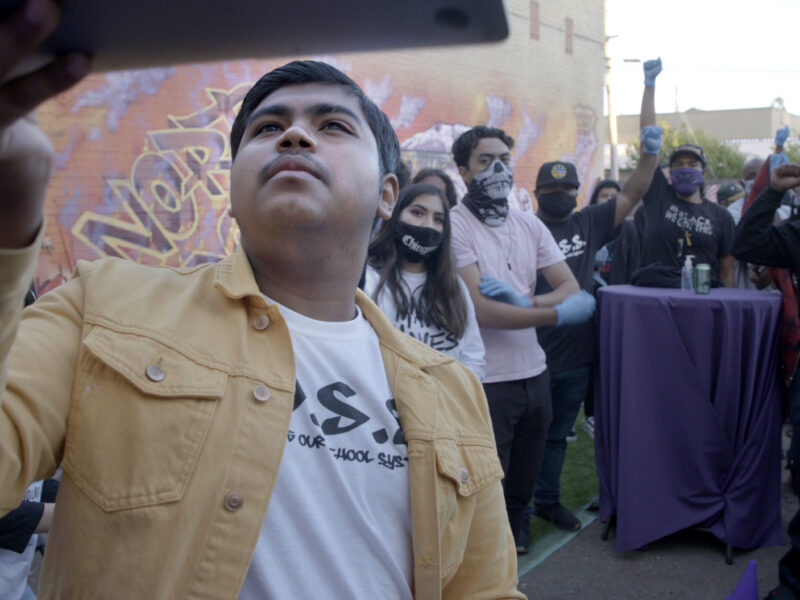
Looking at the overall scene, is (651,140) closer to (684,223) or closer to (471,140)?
(684,223)

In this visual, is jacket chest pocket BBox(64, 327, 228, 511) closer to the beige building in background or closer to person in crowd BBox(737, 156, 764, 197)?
person in crowd BBox(737, 156, 764, 197)

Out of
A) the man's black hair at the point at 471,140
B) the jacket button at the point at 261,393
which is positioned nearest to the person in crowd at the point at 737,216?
the man's black hair at the point at 471,140

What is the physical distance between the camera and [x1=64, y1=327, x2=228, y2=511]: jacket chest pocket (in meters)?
1.16

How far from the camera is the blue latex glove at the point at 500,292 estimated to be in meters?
3.68

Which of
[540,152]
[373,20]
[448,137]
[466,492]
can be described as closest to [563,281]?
[466,492]

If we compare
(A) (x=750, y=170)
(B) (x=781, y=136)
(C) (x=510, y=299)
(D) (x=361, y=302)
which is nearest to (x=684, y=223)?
(B) (x=781, y=136)

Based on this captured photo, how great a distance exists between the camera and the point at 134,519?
115 centimetres

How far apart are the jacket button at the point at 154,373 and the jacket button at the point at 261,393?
0.17 metres

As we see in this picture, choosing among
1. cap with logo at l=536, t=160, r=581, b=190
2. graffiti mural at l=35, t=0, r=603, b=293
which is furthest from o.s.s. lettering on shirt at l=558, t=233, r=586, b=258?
graffiti mural at l=35, t=0, r=603, b=293

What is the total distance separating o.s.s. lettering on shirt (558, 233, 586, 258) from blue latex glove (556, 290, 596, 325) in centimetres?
46

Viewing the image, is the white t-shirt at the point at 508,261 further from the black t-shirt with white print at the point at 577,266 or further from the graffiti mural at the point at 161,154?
Answer: the graffiti mural at the point at 161,154

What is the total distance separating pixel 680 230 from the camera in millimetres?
5172

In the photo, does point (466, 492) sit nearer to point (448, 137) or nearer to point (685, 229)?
point (685, 229)

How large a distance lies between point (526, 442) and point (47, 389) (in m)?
3.05
